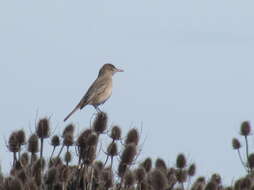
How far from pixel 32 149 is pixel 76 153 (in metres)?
0.76

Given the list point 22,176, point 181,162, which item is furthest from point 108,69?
point 22,176

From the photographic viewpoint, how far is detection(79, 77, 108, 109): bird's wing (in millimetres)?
18481

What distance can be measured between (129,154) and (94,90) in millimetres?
8089

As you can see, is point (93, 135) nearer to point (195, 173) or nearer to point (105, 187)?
point (105, 187)

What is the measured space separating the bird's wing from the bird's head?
109cm

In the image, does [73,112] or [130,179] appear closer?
[130,179]

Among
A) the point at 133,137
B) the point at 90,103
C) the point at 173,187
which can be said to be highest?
the point at 90,103

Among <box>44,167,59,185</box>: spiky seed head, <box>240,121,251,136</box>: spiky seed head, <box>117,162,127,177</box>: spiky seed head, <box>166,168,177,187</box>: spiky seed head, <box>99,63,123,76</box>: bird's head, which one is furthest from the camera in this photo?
<box>99,63,123,76</box>: bird's head

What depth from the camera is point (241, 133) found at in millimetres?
14562

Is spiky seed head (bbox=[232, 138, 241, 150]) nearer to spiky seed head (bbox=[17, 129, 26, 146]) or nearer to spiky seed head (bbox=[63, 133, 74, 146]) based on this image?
spiky seed head (bbox=[63, 133, 74, 146])

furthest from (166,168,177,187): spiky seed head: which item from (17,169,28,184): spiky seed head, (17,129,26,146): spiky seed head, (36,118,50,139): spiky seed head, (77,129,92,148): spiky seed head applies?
(17,129,26,146): spiky seed head

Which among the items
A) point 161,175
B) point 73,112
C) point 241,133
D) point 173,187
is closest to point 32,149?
point 173,187

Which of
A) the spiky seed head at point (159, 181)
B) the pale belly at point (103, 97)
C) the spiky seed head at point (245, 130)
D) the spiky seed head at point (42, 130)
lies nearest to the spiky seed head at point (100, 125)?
the spiky seed head at point (42, 130)

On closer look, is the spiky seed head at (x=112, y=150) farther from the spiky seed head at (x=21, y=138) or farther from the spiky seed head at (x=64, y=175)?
the spiky seed head at (x=21, y=138)
